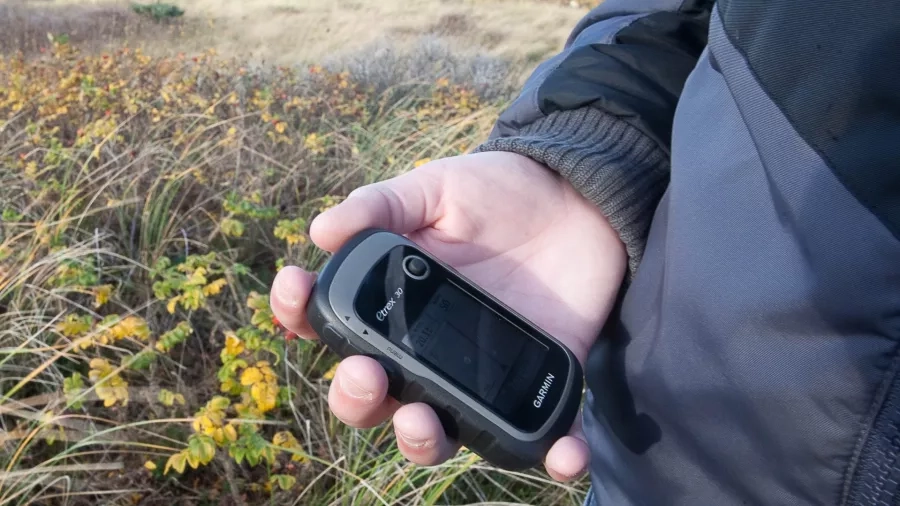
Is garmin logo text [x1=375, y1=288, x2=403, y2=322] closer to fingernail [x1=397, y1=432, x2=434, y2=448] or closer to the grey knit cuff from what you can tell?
fingernail [x1=397, y1=432, x2=434, y2=448]

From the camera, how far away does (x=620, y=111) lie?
3.86 feet

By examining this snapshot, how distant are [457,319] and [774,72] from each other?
0.54 meters

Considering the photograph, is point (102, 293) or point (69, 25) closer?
point (102, 293)

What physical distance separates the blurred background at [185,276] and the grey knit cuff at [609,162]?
2.15 feet

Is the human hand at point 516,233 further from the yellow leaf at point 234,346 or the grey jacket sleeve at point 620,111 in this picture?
the yellow leaf at point 234,346

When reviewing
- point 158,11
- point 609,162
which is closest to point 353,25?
point 158,11

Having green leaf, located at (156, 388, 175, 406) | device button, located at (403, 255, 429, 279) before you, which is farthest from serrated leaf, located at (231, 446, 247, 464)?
device button, located at (403, 255, 429, 279)

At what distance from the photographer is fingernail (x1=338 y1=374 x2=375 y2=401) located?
840 mm

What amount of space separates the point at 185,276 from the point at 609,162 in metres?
1.17

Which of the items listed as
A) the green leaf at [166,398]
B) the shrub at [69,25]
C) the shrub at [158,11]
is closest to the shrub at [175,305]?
the green leaf at [166,398]

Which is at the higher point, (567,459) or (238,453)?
(567,459)

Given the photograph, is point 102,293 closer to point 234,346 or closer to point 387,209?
point 234,346

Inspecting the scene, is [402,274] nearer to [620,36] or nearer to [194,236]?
[620,36]

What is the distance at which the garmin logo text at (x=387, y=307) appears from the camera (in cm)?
92
